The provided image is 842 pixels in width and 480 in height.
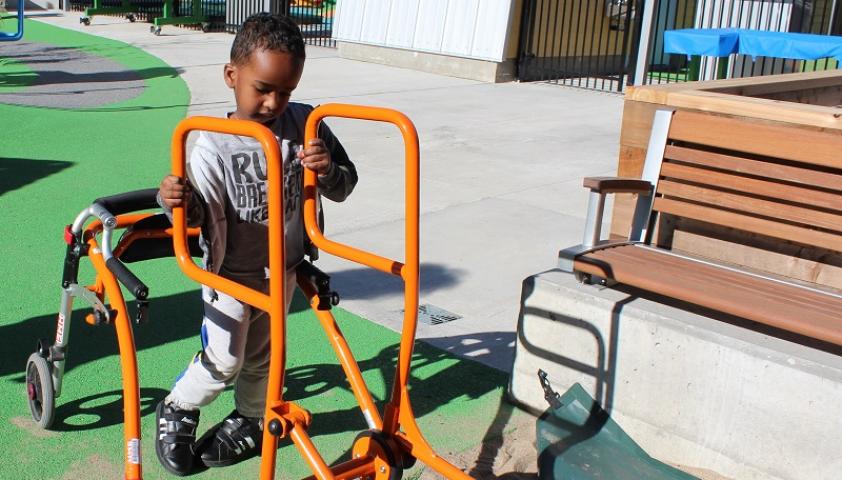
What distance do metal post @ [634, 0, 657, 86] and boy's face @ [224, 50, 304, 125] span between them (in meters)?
10.0

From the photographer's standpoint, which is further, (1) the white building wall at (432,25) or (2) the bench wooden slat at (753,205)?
(1) the white building wall at (432,25)

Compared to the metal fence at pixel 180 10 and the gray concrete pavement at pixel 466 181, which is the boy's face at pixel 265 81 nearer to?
the gray concrete pavement at pixel 466 181

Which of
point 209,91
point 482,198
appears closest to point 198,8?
point 209,91

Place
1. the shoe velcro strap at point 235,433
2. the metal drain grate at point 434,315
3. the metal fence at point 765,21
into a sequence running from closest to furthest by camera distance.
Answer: the shoe velcro strap at point 235,433
the metal drain grate at point 434,315
the metal fence at point 765,21

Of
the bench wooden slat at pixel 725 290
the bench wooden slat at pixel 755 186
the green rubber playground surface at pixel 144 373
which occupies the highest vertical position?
the bench wooden slat at pixel 755 186

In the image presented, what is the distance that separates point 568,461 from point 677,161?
1.61 metres

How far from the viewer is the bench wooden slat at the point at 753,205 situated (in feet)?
12.2

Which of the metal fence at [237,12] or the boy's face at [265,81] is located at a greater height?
the metal fence at [237,12]

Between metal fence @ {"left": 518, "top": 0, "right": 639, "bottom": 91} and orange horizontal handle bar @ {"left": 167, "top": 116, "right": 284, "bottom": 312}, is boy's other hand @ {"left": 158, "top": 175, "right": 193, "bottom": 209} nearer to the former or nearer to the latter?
orange horizontal handle bar @ {"left": 167, "top": 116, "right": 284, "bottom": 312}

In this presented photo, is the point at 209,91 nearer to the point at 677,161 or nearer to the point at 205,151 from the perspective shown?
the point at 677,161

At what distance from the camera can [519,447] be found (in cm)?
346

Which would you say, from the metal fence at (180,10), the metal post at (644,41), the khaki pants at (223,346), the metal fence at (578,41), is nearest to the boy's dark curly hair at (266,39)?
the khaki pants at (223,346)

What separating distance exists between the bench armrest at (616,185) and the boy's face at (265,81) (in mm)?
1526

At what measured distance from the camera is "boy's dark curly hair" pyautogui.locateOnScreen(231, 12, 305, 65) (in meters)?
2.62
